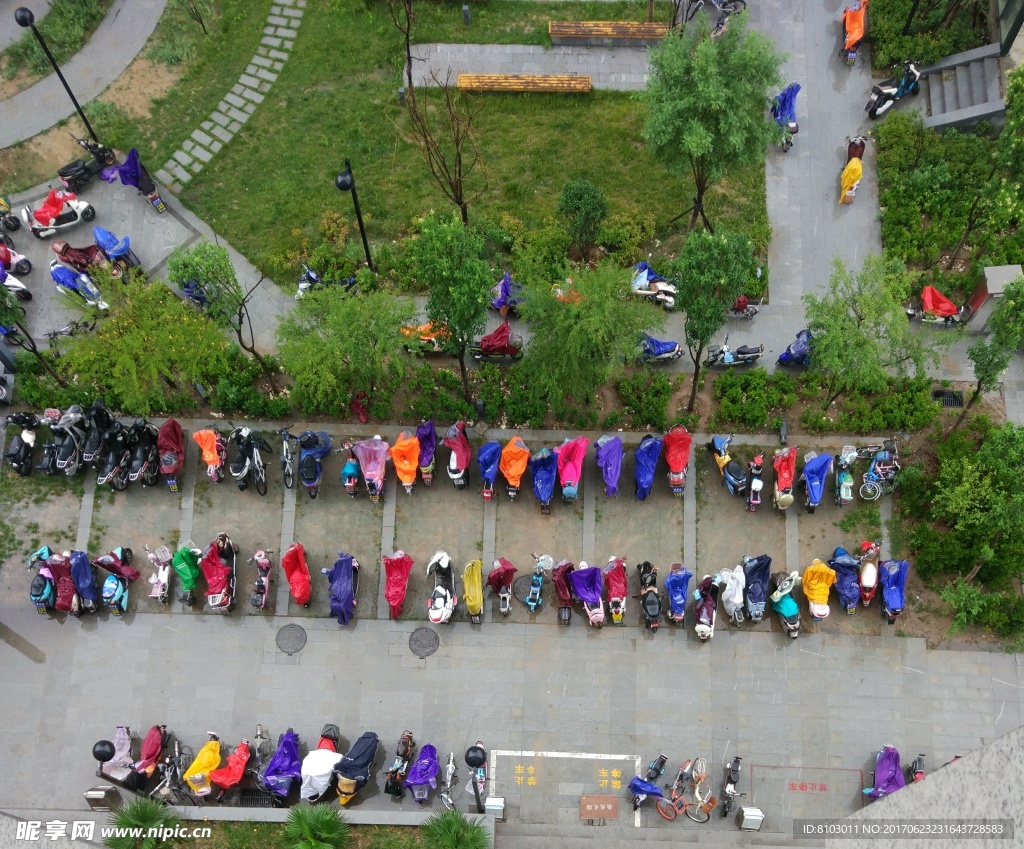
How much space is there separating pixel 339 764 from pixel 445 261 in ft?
47.3

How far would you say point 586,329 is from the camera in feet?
94.1

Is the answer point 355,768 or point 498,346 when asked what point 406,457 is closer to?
point 498,346

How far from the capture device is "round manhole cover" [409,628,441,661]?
99.0ft

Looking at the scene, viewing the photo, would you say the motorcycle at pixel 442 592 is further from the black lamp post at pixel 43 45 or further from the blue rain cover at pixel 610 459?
the black lamp post at pixel 43 45

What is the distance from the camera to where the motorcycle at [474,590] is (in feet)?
98.1

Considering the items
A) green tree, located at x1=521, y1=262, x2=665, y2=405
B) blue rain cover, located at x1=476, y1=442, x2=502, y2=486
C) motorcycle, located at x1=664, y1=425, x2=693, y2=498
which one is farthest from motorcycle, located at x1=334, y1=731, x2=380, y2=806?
motorcycle, located at x1=664, y1=425, x2=693, y2=498

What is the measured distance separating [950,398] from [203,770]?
26024 mm

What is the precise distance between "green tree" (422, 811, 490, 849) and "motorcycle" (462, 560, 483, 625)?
5933 millimetres

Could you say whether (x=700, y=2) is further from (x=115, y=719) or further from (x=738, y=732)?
(x=115, y=719)

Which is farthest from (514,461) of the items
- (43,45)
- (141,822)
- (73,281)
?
(43,45)

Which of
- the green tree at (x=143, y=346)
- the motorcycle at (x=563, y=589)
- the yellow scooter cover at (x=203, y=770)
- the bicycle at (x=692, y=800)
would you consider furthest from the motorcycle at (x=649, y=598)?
the green tree at (x=143, y=346)

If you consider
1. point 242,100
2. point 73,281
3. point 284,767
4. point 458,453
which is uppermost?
point 242,100

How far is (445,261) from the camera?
1083 inches

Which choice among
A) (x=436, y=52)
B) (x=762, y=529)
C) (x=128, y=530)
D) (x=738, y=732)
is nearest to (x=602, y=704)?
(x=738, y=732)
